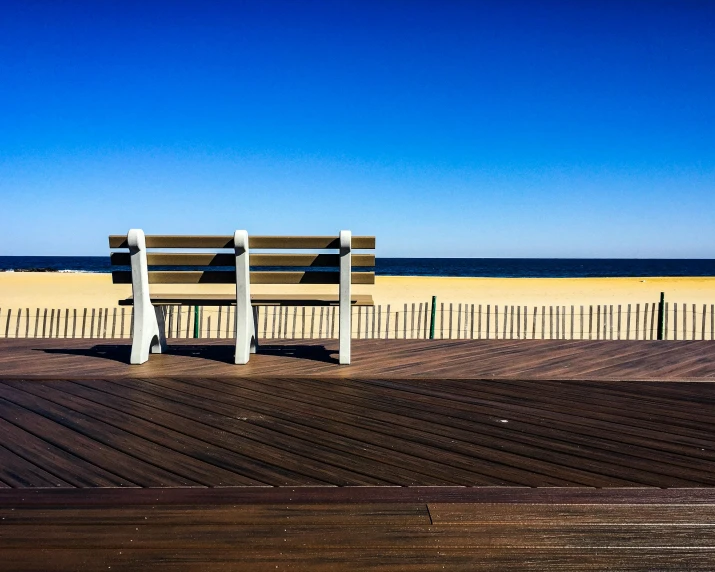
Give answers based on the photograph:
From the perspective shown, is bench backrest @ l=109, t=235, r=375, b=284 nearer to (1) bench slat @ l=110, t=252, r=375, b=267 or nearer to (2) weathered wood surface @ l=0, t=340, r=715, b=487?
(1) bench slat @ l=110, t=252, r=375, b=267

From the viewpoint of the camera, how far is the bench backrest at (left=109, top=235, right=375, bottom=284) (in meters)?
5.14

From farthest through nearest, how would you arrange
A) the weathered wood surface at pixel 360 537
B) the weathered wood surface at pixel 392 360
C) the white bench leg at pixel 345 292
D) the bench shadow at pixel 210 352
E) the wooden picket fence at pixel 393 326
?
the wooden picket fence at pixel 393 326, the bench shadow at pixel 210 352, the white bench leg at pixel 345 292, the weathered wood surface at pixel 392 360, the weathered wood surface at pixel 360 537

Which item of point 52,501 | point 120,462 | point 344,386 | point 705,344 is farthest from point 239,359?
point 705,344

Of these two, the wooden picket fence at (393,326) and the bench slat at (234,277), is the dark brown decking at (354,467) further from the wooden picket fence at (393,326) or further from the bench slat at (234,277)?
the wooden picket fence at (393,326)

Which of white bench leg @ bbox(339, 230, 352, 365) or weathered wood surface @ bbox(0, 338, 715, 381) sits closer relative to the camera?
weathered wood surface @ bbox(0, 338, 715, 381)

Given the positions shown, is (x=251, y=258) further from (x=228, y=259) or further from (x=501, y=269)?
(x=501, y=269)

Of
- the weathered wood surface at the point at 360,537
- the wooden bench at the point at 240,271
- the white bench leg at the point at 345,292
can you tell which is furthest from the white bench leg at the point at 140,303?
the weathered wood surface at the point at 360,537

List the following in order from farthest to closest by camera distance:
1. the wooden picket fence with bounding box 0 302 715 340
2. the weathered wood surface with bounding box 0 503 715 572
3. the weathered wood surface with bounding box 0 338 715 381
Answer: the wooden picket fence with bounding box 0 302 715 340 < the weathered wood surface with bounding box 0 338 715 381 < the weathered wood surface with bounding box 0 503 715 572

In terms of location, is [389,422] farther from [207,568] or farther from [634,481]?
[207,568]

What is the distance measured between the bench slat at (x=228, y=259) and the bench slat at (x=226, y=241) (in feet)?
0.32

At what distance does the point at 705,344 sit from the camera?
668cm

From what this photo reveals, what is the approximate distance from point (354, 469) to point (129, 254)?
329 centimetres

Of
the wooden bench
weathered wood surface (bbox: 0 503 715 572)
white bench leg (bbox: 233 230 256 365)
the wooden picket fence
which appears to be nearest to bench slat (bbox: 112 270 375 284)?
the wooden bench

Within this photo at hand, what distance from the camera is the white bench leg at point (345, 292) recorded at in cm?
507
